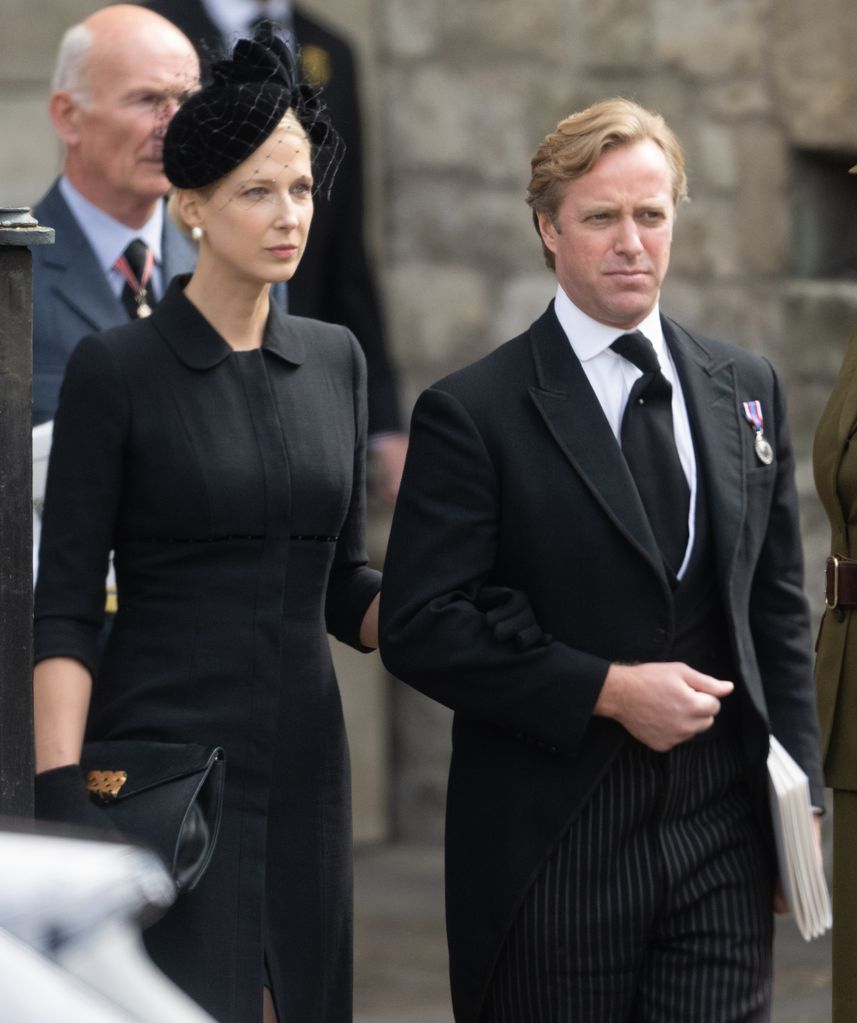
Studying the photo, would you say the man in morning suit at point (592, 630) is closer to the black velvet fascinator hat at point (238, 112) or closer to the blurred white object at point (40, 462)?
the black velvet fascinator hat at point (238, 112)

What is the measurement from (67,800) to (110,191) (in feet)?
4.69

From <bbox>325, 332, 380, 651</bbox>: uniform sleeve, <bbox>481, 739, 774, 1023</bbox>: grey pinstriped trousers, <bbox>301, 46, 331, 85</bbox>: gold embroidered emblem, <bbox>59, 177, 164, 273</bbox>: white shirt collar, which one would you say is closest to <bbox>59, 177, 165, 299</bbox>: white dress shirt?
<bbox>59, 177, 164, 273</bbox>: white shirt collar

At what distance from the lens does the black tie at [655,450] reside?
3420 millimetres

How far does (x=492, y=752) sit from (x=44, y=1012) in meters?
2.10

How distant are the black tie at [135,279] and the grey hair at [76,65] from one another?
32 cm

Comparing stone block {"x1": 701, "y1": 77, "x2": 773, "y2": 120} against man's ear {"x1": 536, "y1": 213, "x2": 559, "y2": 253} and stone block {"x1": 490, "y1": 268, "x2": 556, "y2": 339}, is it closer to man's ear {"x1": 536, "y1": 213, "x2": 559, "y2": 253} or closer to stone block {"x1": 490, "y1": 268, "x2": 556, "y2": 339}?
stone block {"x1": 490, "y1": 268, "x2": 556, "y2": 339}

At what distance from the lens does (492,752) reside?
3.47 meters

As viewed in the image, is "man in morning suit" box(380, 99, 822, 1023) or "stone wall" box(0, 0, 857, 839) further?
"stone wall" box(0, 0, 857, 839)

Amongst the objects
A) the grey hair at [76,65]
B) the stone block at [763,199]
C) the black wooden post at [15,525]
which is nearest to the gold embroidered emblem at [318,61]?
the stone block at [763,199]

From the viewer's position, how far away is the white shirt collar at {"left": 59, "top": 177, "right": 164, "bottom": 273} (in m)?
4.27

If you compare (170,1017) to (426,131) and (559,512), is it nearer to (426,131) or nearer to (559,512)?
(559,512)

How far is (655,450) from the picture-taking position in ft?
11.3

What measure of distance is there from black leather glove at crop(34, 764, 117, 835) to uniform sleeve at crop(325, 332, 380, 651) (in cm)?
59

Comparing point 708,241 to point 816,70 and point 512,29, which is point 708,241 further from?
point 512,29
